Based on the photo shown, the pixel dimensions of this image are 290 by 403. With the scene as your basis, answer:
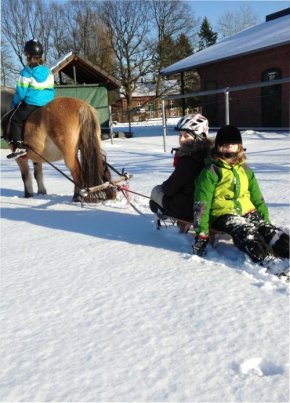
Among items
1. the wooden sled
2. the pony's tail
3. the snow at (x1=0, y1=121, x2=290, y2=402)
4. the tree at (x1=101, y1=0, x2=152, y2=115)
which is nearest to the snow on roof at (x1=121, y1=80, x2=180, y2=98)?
the tree at (x1=101, y1=0, x2=152, y2=115)

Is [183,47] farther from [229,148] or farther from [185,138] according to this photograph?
[229,148]

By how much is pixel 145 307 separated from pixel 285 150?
7194mm

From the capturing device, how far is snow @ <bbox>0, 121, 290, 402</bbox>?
1603mm

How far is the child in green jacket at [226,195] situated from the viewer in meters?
2.88

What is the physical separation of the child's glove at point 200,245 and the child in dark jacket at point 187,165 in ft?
1.26

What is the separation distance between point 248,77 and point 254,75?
356mm

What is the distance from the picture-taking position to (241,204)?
120 inches

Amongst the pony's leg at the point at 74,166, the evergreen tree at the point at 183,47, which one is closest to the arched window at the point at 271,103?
the pony's leg at the point at 74,166

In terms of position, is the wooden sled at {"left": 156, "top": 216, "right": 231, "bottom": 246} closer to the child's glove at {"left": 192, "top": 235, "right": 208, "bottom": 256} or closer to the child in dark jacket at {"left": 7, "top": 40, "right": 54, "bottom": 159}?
the child's glove at {"left": 192, "top": 235, "right": 208, "bottom": 256}

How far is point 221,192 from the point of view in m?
3.01

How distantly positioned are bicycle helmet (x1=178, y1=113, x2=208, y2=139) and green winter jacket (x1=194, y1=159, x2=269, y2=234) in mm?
311

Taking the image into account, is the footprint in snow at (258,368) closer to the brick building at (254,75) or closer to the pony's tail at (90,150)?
the pony's tail at (90,150)

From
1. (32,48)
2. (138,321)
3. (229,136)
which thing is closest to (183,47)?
(32,48)

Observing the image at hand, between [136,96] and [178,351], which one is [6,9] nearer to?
[136,96]
